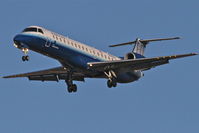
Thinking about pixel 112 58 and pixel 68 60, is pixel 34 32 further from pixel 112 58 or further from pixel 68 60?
pixel 112 58

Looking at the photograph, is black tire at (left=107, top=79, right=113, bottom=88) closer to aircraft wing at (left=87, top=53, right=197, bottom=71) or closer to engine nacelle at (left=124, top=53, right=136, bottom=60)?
aircraft wing at (left=87, top=53, right=197, bottom=71)

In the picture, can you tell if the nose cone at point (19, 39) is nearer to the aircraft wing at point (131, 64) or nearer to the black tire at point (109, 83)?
the aircraft wing at point (131, 64)

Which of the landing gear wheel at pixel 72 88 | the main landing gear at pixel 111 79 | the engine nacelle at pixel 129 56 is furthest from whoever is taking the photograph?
the engine nacelle at pixel 129 56

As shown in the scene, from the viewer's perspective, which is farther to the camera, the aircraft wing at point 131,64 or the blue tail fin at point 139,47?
the blue tail fin at point 139,47

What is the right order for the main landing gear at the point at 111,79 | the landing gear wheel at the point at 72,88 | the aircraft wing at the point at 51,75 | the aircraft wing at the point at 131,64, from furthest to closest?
the aircraft wing at the point at 51,75
the landing gear wheel at the point at 72,88
the main landing gear at the point at 111,79
the aircraft wing at the point at 131,64

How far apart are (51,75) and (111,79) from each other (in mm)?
4839

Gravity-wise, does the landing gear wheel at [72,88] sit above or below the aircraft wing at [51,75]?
below

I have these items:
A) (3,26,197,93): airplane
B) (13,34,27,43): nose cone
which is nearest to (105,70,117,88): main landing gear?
(3,26,197,93): airplane

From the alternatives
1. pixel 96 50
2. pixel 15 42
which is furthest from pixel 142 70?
pixel 15 42

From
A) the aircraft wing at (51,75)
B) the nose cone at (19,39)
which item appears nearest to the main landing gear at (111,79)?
the aircraft wing at (51,75)

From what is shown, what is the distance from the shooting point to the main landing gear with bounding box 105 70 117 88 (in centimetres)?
4016

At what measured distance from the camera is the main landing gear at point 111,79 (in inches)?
1581

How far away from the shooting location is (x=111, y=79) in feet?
132

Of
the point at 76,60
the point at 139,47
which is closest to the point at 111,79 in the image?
the point at 76,60
